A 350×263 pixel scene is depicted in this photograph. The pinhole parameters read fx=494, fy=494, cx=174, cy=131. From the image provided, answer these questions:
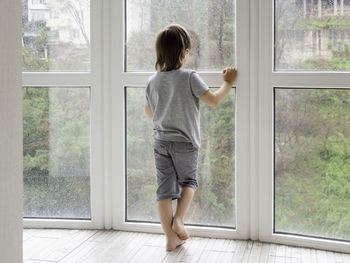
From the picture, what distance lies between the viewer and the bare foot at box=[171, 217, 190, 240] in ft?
7.84

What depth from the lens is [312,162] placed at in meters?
2.38

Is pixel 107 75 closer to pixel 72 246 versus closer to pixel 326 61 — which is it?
pixel 72 246

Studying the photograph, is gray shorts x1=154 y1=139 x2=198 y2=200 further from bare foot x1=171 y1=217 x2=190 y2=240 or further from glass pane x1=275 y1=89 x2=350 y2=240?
glass pane x1=275 y1=89 x2=350 y2=240

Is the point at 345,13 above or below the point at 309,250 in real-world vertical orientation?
above

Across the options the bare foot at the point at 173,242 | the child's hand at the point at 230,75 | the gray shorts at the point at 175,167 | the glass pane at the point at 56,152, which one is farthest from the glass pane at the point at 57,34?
the bare foot at the point at 173,242

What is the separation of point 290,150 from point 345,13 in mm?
690

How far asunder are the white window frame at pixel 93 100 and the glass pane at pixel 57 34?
44 mm

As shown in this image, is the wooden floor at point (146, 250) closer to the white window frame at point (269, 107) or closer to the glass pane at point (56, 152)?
the white window frame at point (269, 107)

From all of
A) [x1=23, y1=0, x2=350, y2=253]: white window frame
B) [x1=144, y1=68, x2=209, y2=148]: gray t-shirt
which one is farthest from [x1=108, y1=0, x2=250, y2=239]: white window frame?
[x1=144, y1=68, x2=209, y2=148]: gray t-shirt

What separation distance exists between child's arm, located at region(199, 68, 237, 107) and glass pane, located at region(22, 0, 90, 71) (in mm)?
717

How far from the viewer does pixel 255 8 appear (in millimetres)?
2408

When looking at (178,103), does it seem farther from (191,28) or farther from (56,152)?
(56,152)

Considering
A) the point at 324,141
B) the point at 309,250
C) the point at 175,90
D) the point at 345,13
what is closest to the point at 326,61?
the point at 345,13

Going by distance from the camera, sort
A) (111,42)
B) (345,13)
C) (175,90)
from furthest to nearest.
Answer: (111,42) < (175,90) < (345,13)
